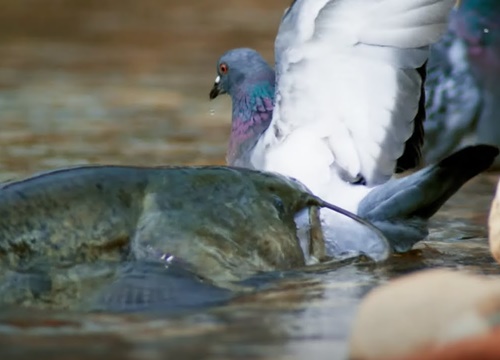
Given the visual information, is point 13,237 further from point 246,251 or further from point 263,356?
point 263,356

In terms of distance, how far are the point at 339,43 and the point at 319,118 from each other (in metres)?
0.27

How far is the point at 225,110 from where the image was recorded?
797cm

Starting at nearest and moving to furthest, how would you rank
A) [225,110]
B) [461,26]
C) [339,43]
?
[339,43]
[461,26]
[225,110]

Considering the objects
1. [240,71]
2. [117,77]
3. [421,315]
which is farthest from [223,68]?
[117,77]

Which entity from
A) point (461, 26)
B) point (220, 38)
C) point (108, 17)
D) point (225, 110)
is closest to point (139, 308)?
point (461, 26)

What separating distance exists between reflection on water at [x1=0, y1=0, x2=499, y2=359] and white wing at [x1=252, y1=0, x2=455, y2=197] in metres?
0.41

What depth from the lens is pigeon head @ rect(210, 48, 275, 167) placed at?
525 cm

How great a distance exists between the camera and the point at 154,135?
689 cm

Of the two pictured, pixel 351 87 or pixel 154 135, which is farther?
pixel 154 135

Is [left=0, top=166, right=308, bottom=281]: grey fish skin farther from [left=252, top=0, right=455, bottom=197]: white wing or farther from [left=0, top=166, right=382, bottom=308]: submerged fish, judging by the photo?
[left=252, top=0, right=455, bottom=197]: white wing

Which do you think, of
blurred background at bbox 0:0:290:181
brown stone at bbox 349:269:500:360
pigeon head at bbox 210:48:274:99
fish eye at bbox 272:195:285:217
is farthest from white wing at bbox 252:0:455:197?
brown stone at bbox 349:269:500:360

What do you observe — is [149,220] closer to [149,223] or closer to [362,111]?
[149,223]

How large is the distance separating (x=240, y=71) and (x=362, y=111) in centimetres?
106

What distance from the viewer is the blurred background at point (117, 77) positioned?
645 centimetres
